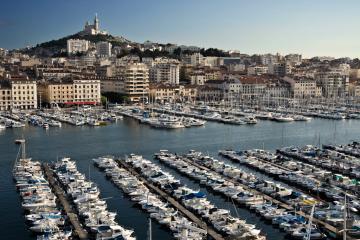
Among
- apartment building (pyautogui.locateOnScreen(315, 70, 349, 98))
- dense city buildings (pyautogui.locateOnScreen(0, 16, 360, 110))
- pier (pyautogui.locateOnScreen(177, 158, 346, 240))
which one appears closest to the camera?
pier (pyautogui.locateOnScreen(177, 158, 346, 240))

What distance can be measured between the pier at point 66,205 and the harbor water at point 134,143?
82 centimetres

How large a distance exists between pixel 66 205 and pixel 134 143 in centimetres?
869

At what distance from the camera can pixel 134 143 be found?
758 inches

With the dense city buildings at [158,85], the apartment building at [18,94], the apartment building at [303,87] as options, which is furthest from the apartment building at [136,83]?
the apartment building at [303,87]

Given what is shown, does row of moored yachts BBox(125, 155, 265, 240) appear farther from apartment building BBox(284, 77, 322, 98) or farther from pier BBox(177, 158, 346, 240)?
apartment building BBox(284, 77, 322, 98)

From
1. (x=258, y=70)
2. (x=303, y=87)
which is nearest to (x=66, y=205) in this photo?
(x=303, y=87)

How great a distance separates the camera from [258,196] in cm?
1116

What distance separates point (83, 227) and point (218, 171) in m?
5.27

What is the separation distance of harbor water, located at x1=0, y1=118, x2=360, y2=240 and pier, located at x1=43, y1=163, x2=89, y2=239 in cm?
82

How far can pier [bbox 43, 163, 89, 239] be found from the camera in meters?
9.06

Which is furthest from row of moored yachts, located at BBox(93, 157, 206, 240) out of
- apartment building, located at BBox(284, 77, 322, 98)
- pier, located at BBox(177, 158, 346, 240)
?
apartment building, located at BBox(284, 77, 322, 98)

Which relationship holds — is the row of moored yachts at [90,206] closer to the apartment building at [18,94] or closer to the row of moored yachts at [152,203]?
the row of moored yachts at [152,203]

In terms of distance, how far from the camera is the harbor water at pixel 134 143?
1011cm

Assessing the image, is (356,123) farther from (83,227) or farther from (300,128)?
(83,227)
